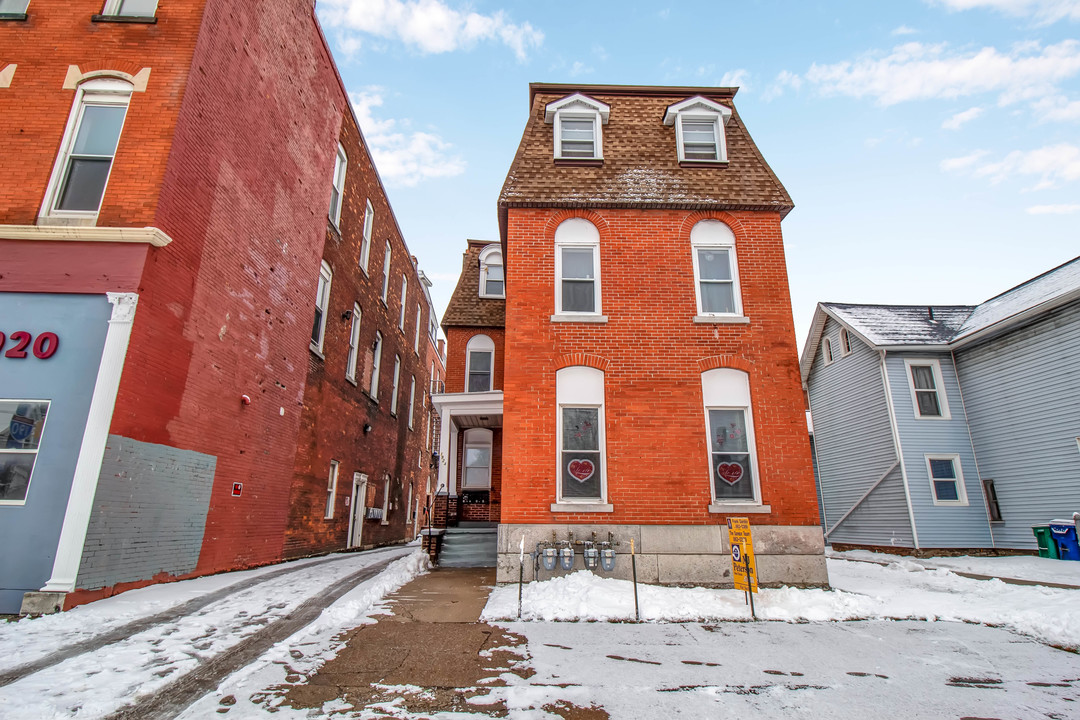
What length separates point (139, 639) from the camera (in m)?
5.26

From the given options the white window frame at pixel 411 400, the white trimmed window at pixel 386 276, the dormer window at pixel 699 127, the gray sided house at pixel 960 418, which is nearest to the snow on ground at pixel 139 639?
the dormer window at pixel 699 127

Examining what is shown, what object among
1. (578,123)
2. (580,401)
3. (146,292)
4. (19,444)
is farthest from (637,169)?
(19,444)

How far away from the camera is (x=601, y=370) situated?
393 inches

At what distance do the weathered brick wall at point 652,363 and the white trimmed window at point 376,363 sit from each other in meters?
8.98

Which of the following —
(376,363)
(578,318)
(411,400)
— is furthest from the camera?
(411,400)

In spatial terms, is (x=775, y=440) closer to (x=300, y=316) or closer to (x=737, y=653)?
(x=737, y=653)

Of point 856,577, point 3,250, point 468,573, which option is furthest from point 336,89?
point 856,577

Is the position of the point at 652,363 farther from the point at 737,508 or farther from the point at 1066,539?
the point at 1066,539

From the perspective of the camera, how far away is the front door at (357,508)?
52.8 feet

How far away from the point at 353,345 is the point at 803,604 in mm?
13383

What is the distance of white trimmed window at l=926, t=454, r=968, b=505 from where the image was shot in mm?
16094

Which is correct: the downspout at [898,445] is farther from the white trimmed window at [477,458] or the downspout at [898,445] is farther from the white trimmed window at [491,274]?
the white trimmed window at [491,274]

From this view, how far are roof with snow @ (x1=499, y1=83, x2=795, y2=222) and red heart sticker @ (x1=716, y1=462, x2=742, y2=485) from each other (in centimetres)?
524

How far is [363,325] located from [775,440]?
12.4 metres
